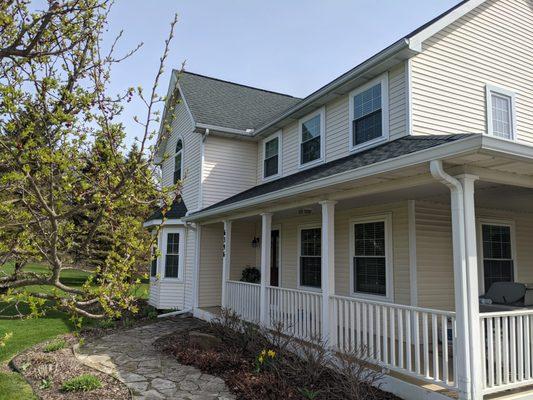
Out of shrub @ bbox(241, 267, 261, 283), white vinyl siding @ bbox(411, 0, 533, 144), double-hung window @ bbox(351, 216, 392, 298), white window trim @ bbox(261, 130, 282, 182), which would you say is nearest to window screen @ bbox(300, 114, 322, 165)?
white window trim @ bbox(261, 130, 282, 182)

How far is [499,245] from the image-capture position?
905 cm

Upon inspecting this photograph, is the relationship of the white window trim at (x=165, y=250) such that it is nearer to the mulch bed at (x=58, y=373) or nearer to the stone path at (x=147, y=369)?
the stone path at (x=147, y=369)

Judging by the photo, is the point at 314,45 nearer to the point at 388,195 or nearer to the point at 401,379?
the point at 388,195

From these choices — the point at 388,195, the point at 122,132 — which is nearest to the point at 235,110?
the point at 388,195

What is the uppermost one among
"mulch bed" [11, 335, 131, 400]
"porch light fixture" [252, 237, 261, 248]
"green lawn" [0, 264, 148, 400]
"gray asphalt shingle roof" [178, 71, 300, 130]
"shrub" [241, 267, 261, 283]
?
"gray asphalt shingle roof" [178, 71, 300, 130]

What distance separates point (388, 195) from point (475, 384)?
3.18 m

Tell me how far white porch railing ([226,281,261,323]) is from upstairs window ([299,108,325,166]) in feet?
11.1

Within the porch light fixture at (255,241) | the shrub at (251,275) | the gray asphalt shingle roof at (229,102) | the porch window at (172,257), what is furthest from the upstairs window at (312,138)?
the porch window at (172,257)

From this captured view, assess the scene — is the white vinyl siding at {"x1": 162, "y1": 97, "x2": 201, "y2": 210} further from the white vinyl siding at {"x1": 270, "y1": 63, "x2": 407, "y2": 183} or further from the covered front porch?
the covered front porch

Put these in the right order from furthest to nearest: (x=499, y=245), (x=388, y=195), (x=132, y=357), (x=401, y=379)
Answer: (x=499, y=245)
(x=132, y=357)
(x=388, y=195)
(x=401, y=379)

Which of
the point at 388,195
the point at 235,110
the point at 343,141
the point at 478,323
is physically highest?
the point at 235,110

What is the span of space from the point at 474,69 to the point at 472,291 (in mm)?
5921

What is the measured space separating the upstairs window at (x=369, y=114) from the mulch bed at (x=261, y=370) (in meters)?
4.43

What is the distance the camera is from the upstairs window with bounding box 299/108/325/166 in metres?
10.1
